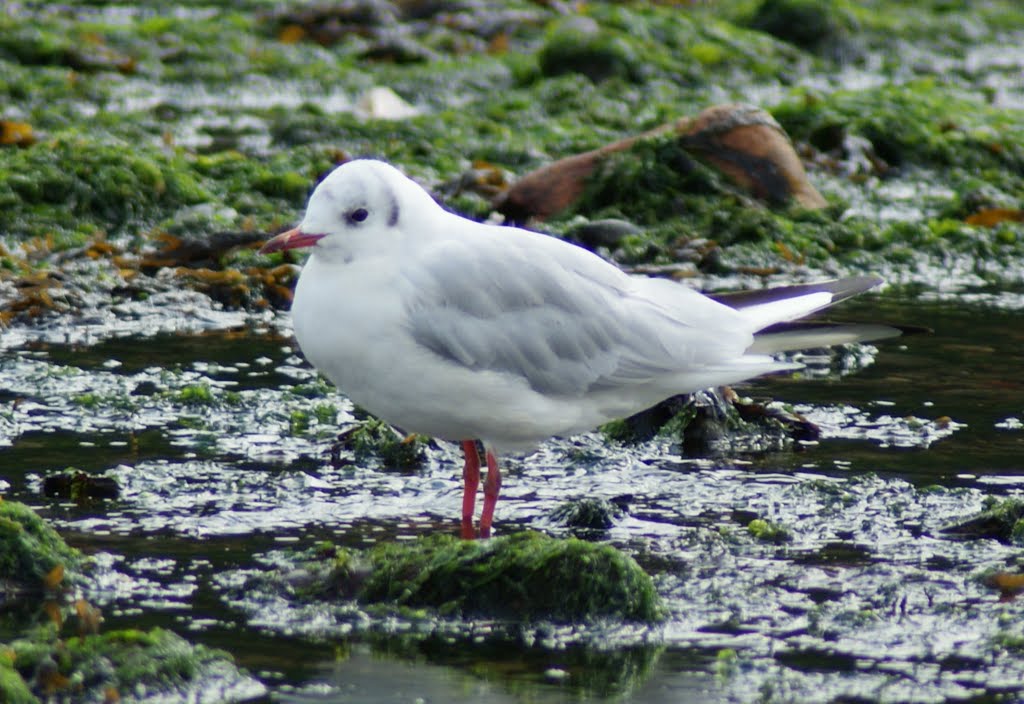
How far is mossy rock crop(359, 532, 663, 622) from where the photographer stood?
3900 millimetres

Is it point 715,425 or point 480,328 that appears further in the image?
point 715,425

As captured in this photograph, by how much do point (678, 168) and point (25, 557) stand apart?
5.58 metres

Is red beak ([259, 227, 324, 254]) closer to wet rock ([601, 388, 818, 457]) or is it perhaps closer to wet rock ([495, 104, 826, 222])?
wet rock ([601, 388, 818, 457])

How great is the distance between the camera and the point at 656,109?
37.7ft

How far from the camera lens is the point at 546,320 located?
4730 mm

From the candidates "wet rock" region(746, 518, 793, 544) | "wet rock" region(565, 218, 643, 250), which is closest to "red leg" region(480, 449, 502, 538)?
"wet rock" region(746, 518, 793, 544)

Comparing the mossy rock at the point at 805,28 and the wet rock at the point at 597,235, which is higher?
the mossy rock at the point at 805,28

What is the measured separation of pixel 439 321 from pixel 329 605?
871 mm

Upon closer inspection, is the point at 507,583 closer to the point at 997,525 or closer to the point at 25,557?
the point at 25,557

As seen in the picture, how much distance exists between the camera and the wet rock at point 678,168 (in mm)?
8758

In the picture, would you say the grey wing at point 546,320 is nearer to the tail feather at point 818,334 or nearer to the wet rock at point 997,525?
the tail feather at point 818,334

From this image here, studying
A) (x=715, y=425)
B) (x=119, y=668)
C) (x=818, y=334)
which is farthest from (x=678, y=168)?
(x=119, y=668)

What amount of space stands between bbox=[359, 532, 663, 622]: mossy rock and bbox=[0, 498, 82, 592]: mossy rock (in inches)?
30.2

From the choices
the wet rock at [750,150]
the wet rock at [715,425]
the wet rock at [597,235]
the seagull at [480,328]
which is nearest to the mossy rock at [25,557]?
the seagull at [480,328]
